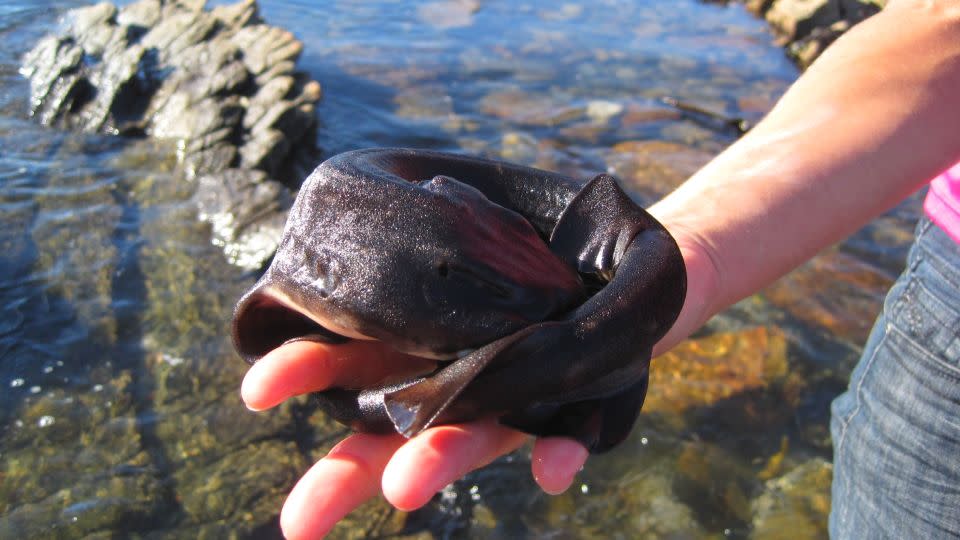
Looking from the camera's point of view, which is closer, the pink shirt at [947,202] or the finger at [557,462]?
the finger at [557,462]

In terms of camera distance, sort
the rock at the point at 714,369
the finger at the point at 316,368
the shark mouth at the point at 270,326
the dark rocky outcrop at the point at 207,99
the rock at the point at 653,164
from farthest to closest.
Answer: the rock at the point at 653,164
the dark rocky outcrop at the point at 207,99
the rock at the point at 714,369
the shark mouth at the point at 270,326
the finger at the point at 316,368

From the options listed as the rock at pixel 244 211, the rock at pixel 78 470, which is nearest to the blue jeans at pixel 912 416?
the rock at pixel 78 470

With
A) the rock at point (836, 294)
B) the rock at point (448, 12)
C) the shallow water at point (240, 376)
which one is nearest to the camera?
the shallow water at point (240, 376)

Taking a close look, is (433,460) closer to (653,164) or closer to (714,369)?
(714,369)

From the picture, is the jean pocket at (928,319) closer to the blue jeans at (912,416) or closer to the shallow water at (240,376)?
the blue jeans at (912,416)

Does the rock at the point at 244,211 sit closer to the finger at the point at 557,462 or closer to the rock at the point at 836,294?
the rock at the point at 836,294

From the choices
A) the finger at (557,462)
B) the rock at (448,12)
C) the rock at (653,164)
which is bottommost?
the rock at (653,164)

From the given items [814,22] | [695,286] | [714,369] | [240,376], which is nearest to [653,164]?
[714,369]

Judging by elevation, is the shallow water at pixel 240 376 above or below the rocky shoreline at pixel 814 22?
below
